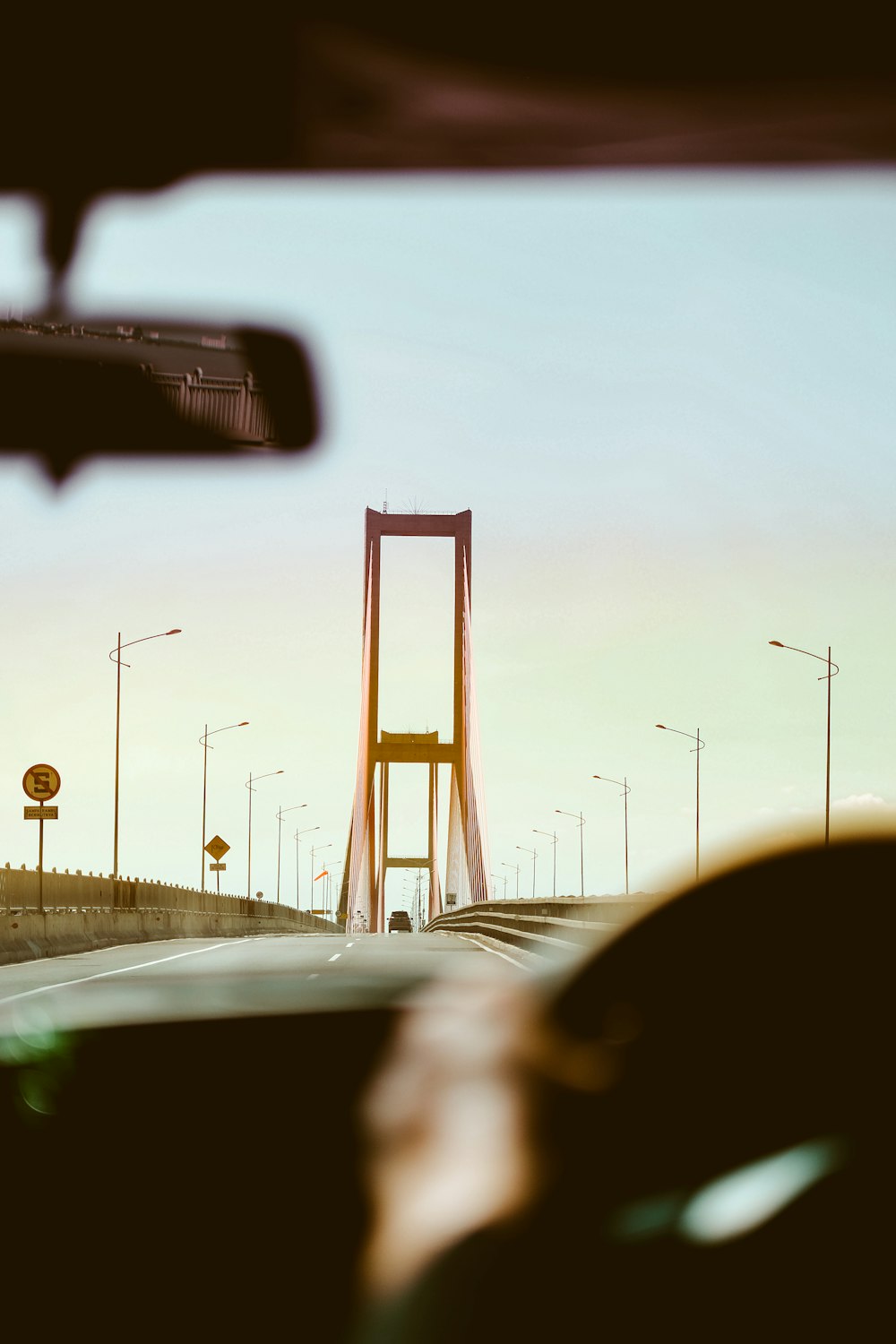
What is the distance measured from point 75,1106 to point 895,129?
3.64 meters

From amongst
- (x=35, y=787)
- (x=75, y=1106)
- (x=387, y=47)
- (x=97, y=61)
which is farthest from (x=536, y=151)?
(x=35, y=787)

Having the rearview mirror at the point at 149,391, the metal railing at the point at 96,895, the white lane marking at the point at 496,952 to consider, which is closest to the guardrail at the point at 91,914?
the metal railing at the point at 96,895

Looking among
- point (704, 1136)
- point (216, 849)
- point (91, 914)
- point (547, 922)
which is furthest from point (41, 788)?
point (704, 1136)

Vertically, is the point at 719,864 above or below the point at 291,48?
below

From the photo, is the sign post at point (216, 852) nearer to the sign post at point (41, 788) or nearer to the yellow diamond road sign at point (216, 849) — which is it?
the yellow diamond road sign at point (216, 849)

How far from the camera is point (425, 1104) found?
223 cm

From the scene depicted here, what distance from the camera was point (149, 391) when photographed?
5.26m

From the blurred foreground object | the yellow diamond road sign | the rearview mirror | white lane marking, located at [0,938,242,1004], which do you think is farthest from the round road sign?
the blurred foreground object

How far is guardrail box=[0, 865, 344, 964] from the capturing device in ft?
87.5

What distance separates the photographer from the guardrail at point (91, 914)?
26656 mm

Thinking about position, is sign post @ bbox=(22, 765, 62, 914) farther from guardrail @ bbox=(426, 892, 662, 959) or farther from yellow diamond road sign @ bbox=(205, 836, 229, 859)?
yellow diamond road sign @ bbox=(205, 836, 229, 859)

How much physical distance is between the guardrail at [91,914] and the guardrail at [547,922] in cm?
802

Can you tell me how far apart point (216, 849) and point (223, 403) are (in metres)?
41.3

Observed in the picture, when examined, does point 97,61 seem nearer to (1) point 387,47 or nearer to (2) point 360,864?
(1) point 387,47
